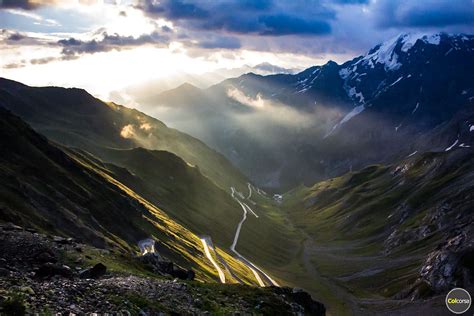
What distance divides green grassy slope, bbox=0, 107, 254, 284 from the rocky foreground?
19.6m

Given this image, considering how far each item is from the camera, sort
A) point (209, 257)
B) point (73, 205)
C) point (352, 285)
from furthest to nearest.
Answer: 1. point (352, 285)
2. point (209, 257)
3. point (73, 205)

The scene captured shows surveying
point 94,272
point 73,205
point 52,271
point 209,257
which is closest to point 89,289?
point 52,271

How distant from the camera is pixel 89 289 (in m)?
37.7

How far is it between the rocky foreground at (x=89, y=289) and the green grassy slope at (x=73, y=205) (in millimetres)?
19611

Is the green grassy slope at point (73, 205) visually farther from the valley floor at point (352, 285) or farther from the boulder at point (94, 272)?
the valley floor at point (352, 285)

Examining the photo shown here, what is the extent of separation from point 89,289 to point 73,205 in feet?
243

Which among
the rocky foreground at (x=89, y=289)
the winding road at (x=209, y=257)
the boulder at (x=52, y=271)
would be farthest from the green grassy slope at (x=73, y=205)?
the boulder at (x=52, y=271)

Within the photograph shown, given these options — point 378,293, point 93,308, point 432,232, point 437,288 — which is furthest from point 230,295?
point 432,232

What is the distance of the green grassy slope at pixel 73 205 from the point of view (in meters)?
90.5

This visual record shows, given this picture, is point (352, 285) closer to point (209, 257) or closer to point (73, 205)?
point (209, 257)

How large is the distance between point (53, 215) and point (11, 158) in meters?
29.1

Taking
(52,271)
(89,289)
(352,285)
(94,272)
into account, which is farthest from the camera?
(352,285)

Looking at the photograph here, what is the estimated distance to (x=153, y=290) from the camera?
45062 millimetres

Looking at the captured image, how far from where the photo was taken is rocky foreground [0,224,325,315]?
1310 inches
